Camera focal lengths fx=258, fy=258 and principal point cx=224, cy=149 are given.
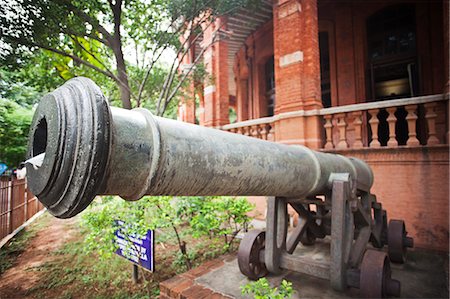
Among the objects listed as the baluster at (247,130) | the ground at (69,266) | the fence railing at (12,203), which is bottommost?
the ground at (69,266)

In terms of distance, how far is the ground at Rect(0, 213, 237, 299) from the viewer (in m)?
1.97

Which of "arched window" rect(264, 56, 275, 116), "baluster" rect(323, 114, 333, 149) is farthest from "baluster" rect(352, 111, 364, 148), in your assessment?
Result: "arched window" rect(264, 56, 275, 116)

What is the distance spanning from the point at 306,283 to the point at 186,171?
2550 mm

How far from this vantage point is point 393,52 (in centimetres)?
812

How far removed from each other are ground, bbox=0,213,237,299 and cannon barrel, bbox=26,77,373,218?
1002 millimetres

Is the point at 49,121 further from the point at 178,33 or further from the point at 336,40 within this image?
the point at 336,40

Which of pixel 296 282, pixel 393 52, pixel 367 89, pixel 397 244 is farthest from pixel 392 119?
pixel 393 52

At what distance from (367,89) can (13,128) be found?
937 centimetres

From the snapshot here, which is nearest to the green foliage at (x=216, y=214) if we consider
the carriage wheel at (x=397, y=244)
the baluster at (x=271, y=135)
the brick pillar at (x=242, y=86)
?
the carriage wheel at (x=397, y=244)

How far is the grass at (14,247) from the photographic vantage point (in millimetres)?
1548

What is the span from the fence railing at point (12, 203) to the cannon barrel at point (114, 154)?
77 centimetres

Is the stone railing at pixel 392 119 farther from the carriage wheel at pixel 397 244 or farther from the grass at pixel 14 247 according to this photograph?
the grass at pixel 14 247

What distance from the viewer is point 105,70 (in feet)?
12.3

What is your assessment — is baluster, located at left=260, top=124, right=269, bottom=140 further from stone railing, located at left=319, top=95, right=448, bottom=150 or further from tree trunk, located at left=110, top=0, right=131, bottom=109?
tree trunk, located at left=110, top=0, right=131, bottom=109
